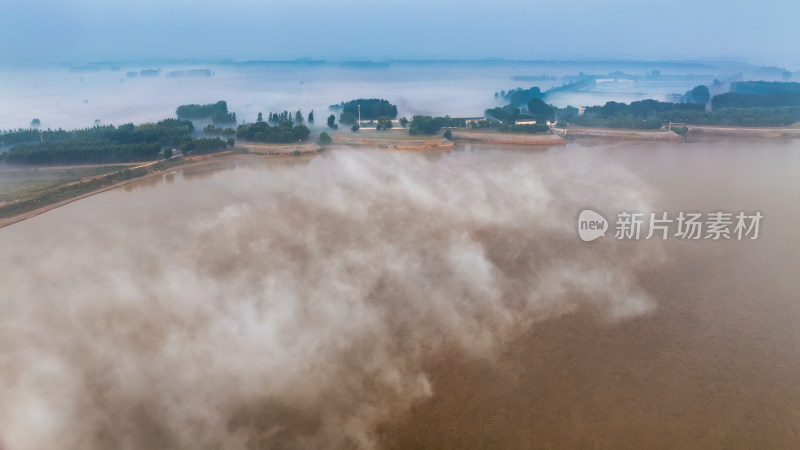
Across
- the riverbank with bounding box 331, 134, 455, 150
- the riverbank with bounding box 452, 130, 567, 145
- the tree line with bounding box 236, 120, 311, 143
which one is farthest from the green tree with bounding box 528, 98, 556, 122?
the tree line with bounding box 236, 120, 311, 143

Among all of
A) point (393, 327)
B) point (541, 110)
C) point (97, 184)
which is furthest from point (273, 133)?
point (541, 110)

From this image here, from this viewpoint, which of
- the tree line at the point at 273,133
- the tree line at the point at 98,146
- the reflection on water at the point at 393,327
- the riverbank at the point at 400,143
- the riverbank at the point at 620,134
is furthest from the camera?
the riverbank at the point at 620,134

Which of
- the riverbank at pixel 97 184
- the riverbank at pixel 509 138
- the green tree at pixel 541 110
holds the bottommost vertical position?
the riverbank at pixel 97 184

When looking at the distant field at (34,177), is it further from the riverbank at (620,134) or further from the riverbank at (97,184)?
the riverbank at (620,134)

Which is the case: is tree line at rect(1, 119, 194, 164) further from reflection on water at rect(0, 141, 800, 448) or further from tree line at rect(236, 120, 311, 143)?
reflection on water at rect(0, 141, 800, 448)

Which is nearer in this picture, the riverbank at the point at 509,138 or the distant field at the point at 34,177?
the distant field at the point at 34,177

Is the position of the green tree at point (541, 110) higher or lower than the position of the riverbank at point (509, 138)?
higher

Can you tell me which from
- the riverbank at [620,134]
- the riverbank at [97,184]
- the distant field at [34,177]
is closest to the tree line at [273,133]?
the riverbank at [97,184]

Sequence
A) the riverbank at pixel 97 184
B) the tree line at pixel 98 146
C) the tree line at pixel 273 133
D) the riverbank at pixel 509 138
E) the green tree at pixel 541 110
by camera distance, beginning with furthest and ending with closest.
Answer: the green tree at pixel 541 110
the riverbank at pixel 509 138
the tree line at pixel 273 133
the tree line at pixel 98 146
the riverbank at pixel 97 184
